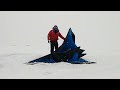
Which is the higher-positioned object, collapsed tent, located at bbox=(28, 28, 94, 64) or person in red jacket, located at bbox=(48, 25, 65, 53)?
person in red jacket, located at bbox=(48, 25, 65, 53)

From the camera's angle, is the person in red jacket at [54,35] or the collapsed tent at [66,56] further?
the person in red jacket at [54,35]

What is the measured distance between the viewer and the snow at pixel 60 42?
37.8ft

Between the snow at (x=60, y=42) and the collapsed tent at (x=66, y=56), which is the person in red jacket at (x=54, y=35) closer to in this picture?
the collapsed tent at (x=66, y=56)

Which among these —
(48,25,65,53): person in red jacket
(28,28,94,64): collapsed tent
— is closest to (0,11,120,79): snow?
(28,28,94,64): collapsed tent

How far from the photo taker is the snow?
11.5 metres

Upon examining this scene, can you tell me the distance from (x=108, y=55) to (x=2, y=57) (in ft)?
14.1

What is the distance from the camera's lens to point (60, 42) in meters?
20.1

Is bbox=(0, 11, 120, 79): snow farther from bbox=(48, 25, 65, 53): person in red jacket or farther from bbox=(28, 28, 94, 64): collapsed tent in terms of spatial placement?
bbox=(48, 25, 65, 53): person in red jacket

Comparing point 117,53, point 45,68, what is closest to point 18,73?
point 45,68

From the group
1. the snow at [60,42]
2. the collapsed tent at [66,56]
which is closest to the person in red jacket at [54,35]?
the collapsed tent at [66,56]

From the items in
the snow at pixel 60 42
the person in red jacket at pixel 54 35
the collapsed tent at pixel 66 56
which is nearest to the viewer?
the snow at pixel 60 42

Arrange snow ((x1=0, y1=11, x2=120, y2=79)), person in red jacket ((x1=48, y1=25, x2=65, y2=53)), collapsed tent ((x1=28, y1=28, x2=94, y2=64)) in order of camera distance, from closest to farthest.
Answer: snow ((x1=0, y1=11, x2=120, y2=79))
collapsed tent ((x1=28, y1=28, x2=94, y2=64))
person in red jacket ((x1=48, y1=25, x2=65, y2=53))

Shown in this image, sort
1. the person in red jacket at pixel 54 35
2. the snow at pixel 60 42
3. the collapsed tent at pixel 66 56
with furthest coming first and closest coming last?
the person in red jacket at pixel 54 35 → the collapsed tent at pixel 66 56 → the snow at pixel 60 42

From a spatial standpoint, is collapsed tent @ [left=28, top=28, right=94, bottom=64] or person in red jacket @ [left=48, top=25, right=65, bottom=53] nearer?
collapsed tent @ [left=28, top=28, right=94, bottom=64]
